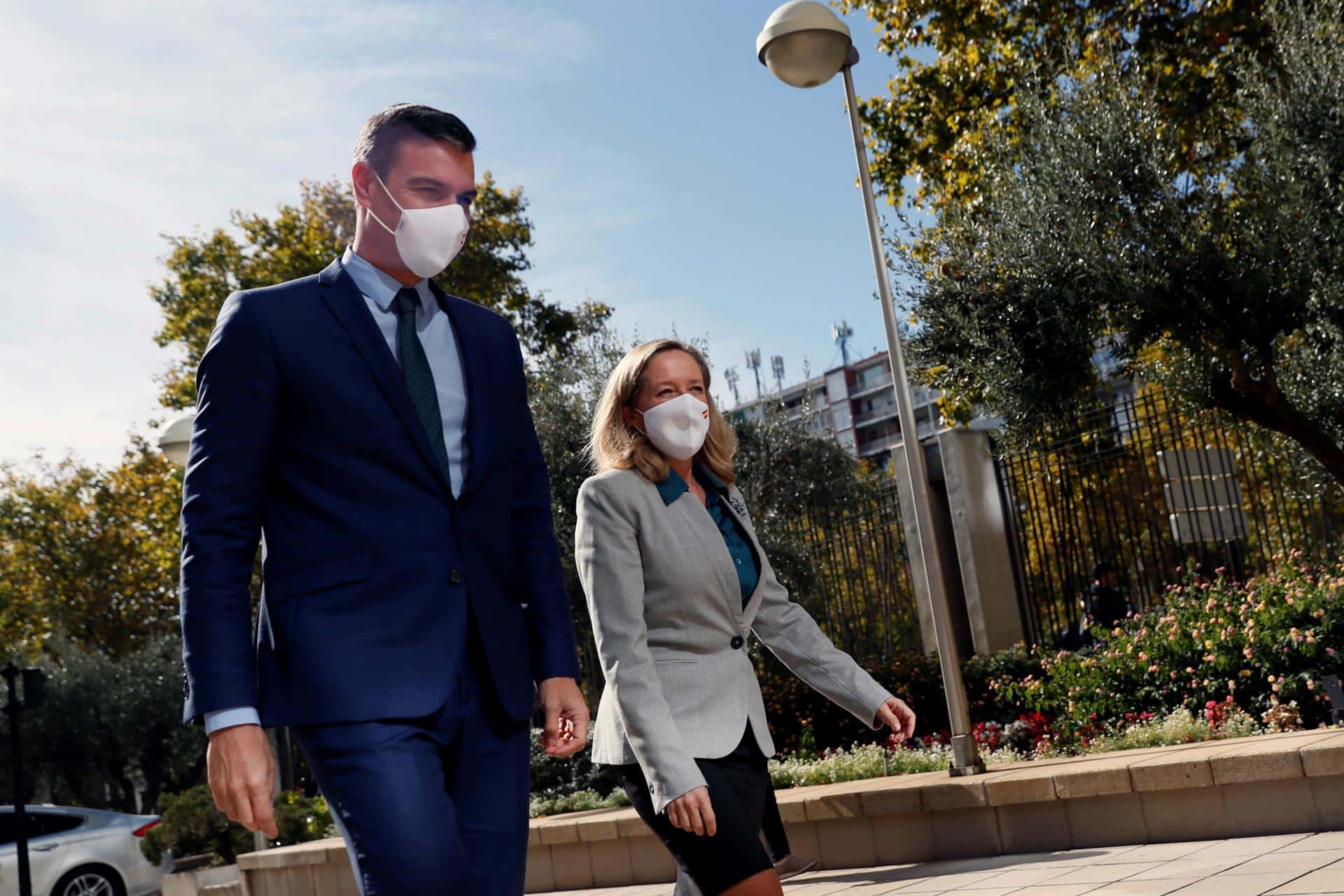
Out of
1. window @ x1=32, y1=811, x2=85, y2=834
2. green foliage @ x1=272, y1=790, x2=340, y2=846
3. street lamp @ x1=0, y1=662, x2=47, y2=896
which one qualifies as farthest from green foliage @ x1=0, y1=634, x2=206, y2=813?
green foliage @ x1=272, y1=790, x2=340, y2=846

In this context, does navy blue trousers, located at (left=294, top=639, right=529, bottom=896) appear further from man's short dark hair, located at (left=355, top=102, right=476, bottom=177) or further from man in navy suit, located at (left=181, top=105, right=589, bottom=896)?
man's short dark hair, located at (left=355, top=102, right=476, bottom=177)

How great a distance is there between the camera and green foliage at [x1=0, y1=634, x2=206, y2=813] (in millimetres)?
33656

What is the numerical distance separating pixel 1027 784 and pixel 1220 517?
22.2 ft

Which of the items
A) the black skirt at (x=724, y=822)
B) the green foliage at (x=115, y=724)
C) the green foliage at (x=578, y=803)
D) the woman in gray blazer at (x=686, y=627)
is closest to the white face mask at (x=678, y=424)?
the woman in gray blazer at (x=686, y=627)

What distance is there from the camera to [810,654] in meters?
3.64

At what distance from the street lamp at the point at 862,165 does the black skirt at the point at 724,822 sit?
16.8ft

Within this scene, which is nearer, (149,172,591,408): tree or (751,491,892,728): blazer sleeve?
(751,491,892,728): blazer sleeve

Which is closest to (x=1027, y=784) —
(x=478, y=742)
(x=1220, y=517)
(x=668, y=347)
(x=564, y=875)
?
(x=564, y=875)

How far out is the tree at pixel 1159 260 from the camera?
34.9 feet

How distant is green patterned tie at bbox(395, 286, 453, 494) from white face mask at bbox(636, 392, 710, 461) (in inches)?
42.5

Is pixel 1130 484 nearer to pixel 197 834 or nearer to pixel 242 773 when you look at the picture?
pixel 197 834

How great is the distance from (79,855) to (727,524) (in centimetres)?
1349

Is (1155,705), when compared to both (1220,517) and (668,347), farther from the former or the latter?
(668,347)

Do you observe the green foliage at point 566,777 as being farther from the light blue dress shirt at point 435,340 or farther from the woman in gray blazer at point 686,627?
the light blue dress shirt at point 435,340
